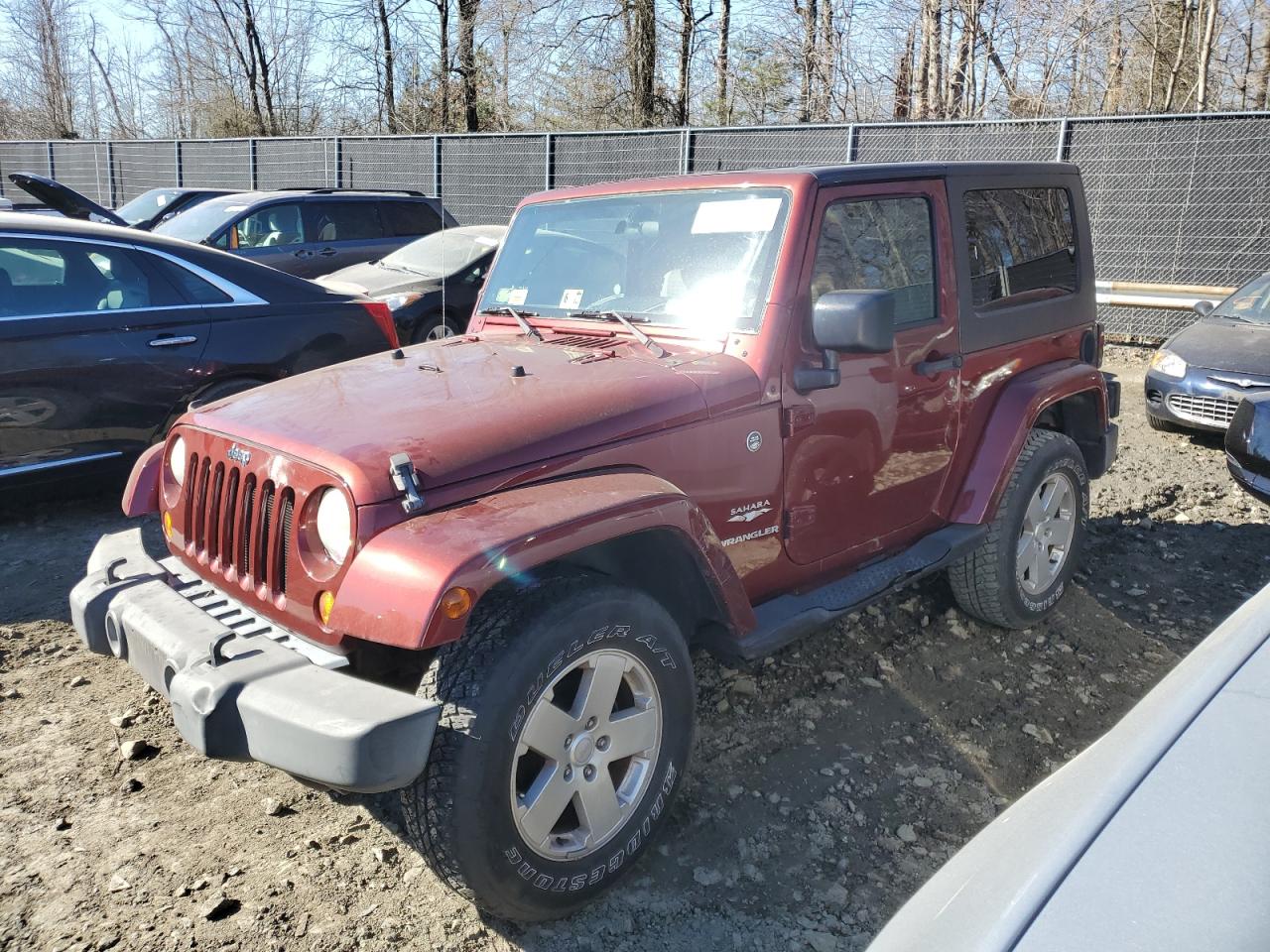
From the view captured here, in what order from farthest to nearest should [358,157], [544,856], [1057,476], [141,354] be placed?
[358,157] → [141,354] → [1057,476] → [544,856]

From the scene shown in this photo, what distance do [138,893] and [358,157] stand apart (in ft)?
58.9

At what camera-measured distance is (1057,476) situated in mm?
4441

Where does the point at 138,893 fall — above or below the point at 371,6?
below

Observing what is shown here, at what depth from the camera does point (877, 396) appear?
3582mm

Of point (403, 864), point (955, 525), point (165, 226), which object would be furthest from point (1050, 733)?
point (165, 226)

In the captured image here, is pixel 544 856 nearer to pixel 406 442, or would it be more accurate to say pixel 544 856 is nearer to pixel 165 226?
pixel 406 442

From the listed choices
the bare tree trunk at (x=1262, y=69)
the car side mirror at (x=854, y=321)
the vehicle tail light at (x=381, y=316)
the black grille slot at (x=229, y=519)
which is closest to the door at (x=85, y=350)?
the vehicle tail light at (x=381, y=316)

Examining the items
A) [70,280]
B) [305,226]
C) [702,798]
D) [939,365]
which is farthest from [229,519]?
[305,226]

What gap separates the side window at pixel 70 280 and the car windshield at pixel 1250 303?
8333mm

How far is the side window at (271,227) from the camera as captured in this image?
416 inches

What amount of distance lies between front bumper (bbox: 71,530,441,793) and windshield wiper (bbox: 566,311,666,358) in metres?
1.44

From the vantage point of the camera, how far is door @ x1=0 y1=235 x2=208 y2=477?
16.3 feet

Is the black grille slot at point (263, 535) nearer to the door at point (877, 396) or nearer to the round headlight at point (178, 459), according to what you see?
the round headlight at point (178, 459)

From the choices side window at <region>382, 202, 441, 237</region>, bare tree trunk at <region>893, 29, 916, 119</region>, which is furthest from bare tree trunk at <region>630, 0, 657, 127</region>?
side window at <region>382, 202, 441, 237</region>
